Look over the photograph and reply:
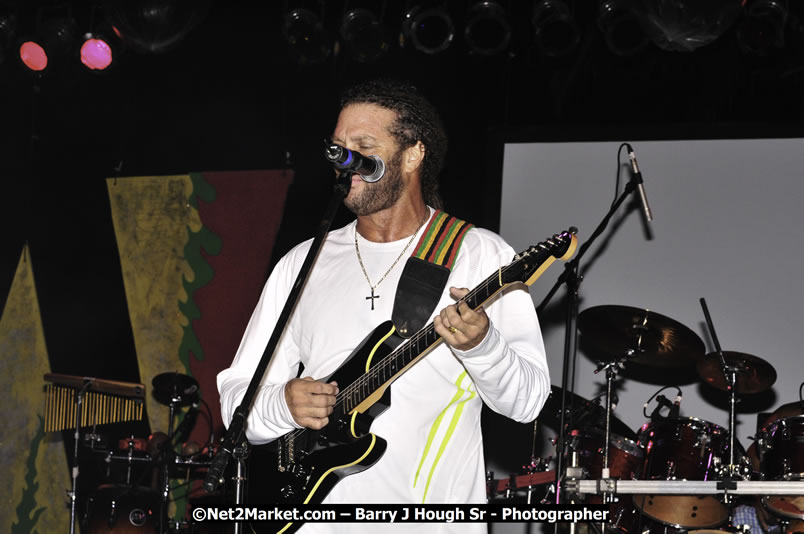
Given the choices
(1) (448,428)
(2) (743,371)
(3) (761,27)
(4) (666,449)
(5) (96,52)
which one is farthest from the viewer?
(5) (96,52)

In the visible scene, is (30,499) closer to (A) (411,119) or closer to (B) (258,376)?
(A) (411,119)

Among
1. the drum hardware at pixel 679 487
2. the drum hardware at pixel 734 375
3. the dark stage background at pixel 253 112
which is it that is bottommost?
the drum hardware at pixel 679 487

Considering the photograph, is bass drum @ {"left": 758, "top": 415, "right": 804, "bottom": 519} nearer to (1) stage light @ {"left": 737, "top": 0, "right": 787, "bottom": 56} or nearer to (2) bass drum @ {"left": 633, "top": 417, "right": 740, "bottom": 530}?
(2) bass drum @ {"left": 633, "top": 417, "right": 740, "bottom": 530}

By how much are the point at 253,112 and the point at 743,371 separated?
4.35 meters

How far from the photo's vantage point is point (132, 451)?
277 inches

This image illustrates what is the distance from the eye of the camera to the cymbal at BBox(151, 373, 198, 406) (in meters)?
→ 6.95

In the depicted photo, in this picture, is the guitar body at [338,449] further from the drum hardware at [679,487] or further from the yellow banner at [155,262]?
the yellow banner at [155,262]

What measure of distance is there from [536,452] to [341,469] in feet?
12.8

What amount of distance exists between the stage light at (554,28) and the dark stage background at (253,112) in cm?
30

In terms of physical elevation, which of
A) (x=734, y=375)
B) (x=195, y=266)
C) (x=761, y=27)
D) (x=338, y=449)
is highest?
(x=761, y=27)

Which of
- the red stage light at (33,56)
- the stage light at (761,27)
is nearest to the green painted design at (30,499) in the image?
the red stage light at (33,56)

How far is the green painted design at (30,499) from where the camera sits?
7.53m

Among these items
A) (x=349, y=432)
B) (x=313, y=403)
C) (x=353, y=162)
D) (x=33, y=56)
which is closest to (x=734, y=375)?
(x=349, y=432)

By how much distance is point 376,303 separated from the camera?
10.3 feet
